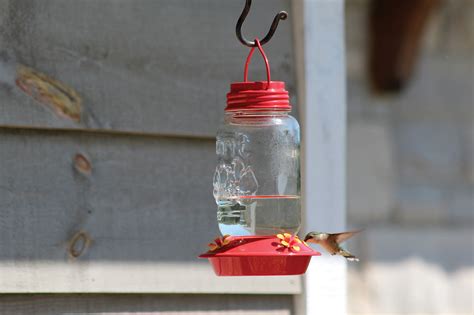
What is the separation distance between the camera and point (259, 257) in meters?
1.66

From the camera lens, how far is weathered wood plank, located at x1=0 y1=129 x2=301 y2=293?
1993 mm

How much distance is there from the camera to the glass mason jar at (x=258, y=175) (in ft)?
6.34

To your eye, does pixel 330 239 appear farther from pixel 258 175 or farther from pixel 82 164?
pixel 82 164

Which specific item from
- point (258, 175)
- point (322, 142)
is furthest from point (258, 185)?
point (322, 142)

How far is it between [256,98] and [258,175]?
0.36 meters

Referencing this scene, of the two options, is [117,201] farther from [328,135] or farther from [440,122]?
[440,122]

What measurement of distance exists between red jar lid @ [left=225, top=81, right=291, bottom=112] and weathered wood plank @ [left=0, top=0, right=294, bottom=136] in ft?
1.60

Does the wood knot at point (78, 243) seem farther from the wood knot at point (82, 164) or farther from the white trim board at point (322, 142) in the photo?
the white trim board at point (322, 142)

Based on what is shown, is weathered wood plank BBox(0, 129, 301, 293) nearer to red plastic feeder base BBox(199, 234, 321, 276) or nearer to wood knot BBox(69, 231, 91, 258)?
wood knot BBox(69, 231, 91, 258)

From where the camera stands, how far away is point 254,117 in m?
1.81

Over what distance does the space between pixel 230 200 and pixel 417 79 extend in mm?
3042

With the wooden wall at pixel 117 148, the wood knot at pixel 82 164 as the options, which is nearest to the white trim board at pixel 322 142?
the wooden wall at pixel 117 148

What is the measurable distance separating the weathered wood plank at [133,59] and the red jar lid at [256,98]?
487 millimetres

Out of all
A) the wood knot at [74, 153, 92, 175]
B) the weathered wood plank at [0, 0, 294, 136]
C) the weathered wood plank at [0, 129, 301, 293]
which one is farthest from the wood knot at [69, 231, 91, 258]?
the weathered wood plank at [0, 0, 294, 136]
